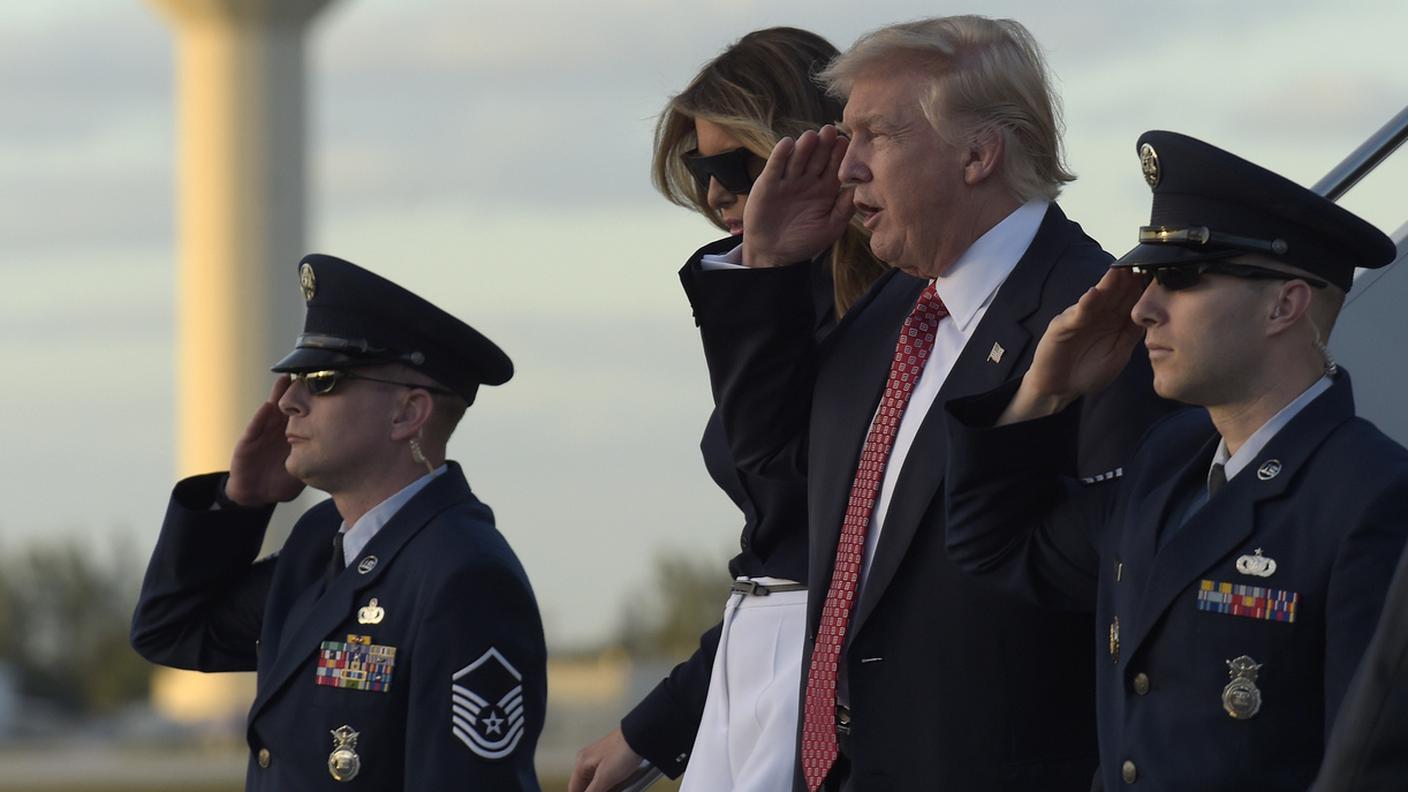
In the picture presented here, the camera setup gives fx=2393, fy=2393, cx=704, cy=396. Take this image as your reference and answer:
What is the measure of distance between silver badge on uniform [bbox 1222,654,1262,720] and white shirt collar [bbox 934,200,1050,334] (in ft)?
3.29

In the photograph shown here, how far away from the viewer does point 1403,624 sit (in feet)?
6.07

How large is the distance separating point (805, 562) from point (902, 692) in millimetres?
673

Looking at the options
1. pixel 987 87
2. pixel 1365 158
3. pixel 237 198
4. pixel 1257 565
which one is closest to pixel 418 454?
pixel 987 87

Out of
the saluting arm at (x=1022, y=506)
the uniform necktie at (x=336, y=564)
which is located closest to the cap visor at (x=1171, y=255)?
the saluting arm at (x=1022, y=506)

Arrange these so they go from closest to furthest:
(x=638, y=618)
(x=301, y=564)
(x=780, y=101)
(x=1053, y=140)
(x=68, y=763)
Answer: (x=1053, y=140)
(x=780, y=101)
(x=301, y=564)
(x=68, y=763)
(x=638, y=618)

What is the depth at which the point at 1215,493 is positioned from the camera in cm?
331

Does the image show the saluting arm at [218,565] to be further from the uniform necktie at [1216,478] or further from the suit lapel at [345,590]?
the uniform necktie at [1216,478]

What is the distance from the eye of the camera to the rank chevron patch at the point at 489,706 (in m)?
4.49

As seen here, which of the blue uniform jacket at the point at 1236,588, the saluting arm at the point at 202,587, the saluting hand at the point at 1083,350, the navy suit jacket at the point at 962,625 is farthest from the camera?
the saluting arm at the point at 202,587

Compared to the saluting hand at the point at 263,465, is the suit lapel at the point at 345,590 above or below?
below

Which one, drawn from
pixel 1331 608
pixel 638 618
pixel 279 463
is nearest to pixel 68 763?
pixel 638 618

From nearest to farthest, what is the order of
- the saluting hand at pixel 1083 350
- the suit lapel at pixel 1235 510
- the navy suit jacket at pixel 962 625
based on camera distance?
1. the suit lapel at pixel 1235 510
2. the saluting hand at pixel 1083 350
3. the navy suit jacket at pixel 962 625

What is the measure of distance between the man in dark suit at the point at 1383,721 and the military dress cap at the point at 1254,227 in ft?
4.94

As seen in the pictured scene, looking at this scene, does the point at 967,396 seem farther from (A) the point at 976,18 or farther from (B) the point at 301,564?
(B) the point at 301,564
